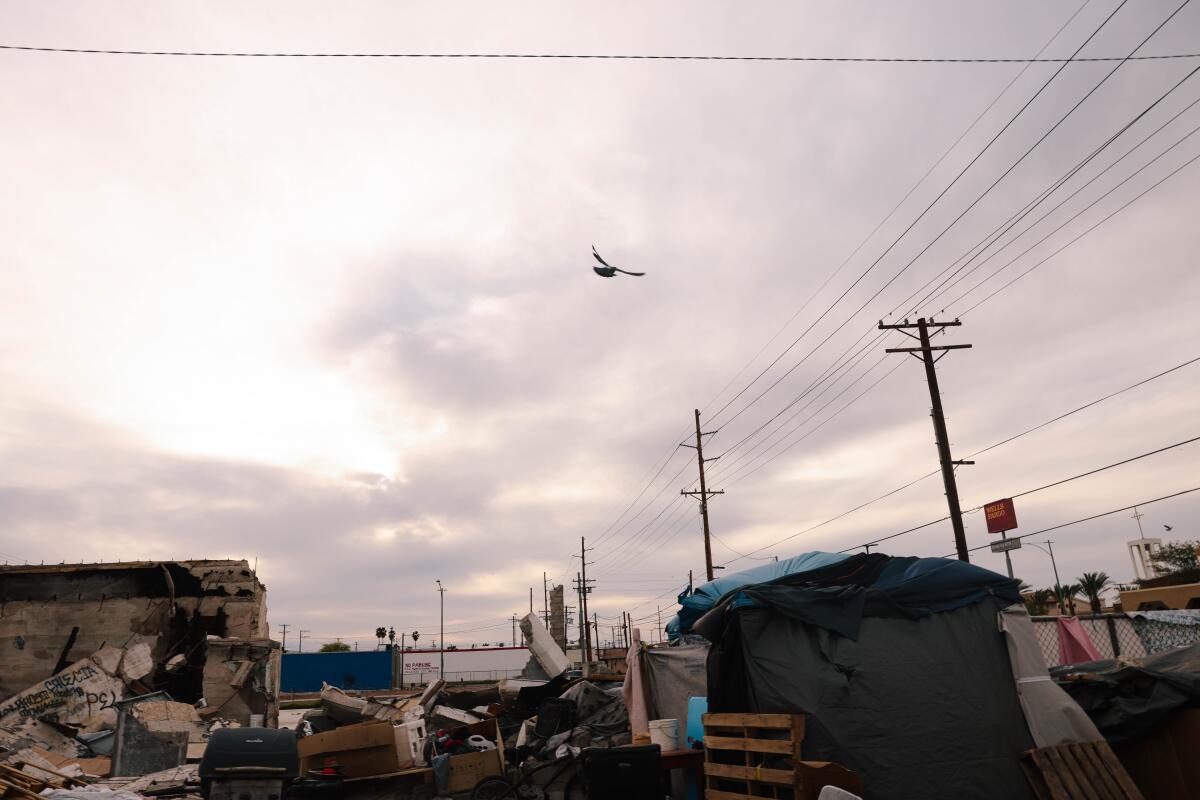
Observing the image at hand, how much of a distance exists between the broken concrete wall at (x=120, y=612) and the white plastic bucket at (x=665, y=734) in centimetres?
1568

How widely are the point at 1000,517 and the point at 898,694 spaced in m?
43.1

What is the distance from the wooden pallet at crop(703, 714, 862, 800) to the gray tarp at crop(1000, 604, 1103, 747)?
10.0 ft

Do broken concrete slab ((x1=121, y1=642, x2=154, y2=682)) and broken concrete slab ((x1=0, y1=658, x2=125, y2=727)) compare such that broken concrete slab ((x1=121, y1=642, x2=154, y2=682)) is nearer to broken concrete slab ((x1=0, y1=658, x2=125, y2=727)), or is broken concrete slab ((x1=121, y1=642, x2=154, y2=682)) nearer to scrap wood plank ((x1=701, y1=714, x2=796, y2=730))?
broken concrete slab ((x1=0, y1=658, x2=125, y2=727))

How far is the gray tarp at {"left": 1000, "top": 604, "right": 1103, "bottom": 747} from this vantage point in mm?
9797

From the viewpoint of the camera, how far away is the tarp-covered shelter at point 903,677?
9.52 metres

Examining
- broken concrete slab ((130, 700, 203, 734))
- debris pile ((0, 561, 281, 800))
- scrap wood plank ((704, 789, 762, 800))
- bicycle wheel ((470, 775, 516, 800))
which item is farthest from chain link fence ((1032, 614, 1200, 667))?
debris pile ((0, 561, 281, 800))

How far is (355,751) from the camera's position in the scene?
480 inches

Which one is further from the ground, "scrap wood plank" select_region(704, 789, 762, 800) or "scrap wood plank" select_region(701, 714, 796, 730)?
"scrap wood plank" select_region(701, 714, 796, 730)

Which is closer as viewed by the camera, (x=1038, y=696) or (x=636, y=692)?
(x=1038, y=696)

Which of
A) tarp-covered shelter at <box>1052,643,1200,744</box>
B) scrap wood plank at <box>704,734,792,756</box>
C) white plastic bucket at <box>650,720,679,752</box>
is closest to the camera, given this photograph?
scrap wood plank at <box>704,734,792,756</box>

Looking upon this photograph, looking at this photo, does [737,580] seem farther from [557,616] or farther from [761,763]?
[557,616]

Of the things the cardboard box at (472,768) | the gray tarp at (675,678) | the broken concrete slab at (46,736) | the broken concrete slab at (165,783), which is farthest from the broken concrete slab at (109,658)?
the gray tarp at (675,678)

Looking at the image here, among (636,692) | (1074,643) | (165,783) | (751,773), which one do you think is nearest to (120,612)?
(165,783)

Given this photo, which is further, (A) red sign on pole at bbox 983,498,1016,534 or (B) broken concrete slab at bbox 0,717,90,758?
(A) red sign on pole at bbox 983,498,1016,534
